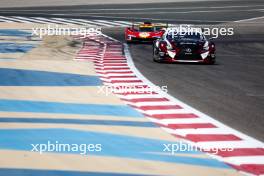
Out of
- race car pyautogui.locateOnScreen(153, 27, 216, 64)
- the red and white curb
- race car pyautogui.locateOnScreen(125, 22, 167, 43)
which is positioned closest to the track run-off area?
the red and white curb

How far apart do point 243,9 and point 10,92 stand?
134 ft

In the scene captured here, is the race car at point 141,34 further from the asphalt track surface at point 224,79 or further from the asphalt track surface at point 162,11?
the asphalt track surface at point 162,11

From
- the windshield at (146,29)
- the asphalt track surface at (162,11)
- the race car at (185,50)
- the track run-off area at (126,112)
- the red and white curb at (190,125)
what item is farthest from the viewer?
the asphalt track surface at (162,11)

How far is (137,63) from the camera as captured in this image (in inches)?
802

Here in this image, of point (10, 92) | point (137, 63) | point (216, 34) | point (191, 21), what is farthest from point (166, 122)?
point (191, 21)

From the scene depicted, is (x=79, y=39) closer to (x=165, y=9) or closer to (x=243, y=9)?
(x=165, y=9)

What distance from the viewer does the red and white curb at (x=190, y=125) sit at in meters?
8.16

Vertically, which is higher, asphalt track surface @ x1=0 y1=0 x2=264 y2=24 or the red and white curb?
the red and white curb

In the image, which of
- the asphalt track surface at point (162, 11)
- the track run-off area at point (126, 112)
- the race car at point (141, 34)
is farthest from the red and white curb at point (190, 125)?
the asphalt track surface at point (162, 11)

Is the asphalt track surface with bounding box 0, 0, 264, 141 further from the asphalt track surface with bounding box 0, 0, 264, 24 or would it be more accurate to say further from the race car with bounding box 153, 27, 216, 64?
the asphalt track surface with bounding box 0, 0, 264, 24

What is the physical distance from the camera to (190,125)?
10.1 m

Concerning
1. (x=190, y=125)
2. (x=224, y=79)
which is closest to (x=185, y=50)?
(x=224, y=79)

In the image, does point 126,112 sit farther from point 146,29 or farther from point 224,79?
point 146,29

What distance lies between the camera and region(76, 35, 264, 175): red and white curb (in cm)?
816
